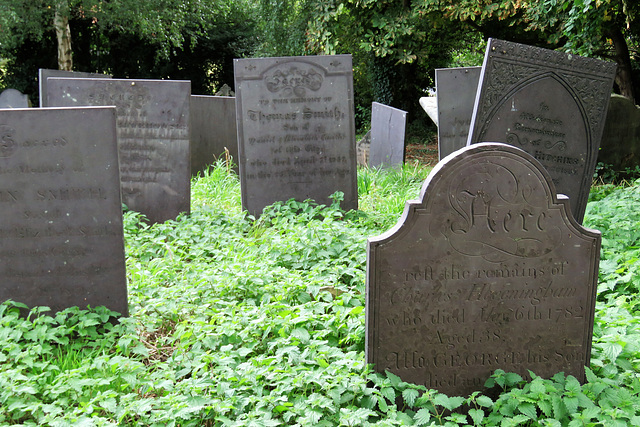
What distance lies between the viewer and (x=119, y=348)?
124 inches

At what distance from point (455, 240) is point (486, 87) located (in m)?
2.37

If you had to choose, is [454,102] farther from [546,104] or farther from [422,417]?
[422,417]

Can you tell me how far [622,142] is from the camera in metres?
8.41

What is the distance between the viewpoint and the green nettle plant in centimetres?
250

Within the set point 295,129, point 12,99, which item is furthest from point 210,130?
point 12,99

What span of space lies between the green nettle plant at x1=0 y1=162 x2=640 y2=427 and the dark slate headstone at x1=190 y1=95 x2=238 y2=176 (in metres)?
3.77

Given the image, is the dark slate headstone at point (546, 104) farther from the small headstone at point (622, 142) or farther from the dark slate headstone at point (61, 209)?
the small headstone at point (622, 142)

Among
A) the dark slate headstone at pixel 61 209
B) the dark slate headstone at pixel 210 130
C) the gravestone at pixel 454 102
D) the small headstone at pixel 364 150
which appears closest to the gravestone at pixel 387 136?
the small headstone at pixel 364 150

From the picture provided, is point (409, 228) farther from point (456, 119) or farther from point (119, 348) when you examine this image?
point (456, 119)

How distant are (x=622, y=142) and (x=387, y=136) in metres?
3.51

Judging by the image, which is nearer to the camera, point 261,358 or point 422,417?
point 422,417

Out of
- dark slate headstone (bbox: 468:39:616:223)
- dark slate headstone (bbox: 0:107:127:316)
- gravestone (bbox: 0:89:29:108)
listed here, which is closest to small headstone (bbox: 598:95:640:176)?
dark slate headstone (bbox: 468:39:616:223)

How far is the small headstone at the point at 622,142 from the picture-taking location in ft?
27.2

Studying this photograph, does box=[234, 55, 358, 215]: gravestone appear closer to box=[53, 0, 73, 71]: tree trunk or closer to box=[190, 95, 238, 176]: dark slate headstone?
box=[190, 95, 238, 176]: dark slate headstone
